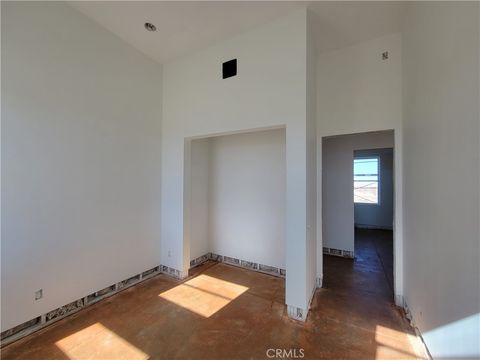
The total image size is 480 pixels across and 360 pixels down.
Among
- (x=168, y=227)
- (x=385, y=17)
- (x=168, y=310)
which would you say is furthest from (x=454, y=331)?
(x=168, y=227)

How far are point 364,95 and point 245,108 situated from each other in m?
1.76

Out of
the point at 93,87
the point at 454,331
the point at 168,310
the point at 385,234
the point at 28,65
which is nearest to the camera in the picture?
the point at 454,331

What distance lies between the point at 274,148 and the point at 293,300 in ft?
7.85

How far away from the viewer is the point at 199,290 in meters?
3.14

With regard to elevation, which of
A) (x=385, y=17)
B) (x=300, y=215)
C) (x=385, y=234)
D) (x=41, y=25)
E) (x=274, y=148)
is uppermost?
(x=385, y=17)

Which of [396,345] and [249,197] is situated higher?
[249,197]

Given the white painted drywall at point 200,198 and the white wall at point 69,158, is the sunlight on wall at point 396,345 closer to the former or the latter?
the white painted drywall at point 200,198

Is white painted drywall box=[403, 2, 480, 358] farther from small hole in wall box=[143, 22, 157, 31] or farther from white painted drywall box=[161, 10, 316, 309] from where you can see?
small hole in wall box=[143, 22, 157, 31]

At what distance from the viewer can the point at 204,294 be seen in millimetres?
3037

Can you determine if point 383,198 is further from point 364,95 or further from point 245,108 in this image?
point 245,108

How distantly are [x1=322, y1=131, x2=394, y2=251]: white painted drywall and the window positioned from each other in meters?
3.03

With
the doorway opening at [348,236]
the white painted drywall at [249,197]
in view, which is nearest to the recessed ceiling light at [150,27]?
the white painted drywall at [249,197]

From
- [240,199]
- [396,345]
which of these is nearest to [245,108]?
[240,199]

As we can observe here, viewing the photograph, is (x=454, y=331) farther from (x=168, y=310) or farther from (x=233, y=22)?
(x=233, y=22)
